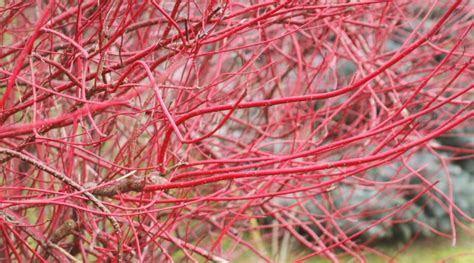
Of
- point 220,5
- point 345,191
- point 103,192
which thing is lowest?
point 345,191

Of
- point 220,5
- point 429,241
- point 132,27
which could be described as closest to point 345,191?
point 429,241

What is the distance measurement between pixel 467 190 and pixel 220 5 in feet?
21.2

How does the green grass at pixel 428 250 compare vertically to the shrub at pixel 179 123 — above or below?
below

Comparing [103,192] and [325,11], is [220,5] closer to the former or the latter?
[103,192]

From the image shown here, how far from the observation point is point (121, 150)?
2.63m

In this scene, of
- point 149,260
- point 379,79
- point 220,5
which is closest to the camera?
point 220,5

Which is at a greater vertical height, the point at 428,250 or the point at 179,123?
the point at 179,123

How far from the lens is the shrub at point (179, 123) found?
2.09 m

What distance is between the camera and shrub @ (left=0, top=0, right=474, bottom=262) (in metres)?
2.09

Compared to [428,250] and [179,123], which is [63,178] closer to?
[179,123]

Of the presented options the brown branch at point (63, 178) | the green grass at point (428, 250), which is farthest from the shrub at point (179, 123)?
the green grass at point (428, 250)

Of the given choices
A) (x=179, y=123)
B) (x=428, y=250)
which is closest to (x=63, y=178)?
(x=179, y=123)

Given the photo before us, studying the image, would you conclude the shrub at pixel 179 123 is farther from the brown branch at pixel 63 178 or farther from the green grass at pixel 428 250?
the green grass at pixel 428 250

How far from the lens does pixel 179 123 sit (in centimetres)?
206
